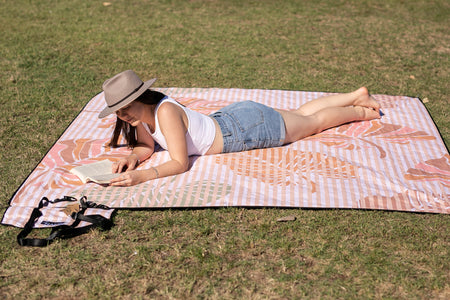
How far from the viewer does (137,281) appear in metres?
3.39

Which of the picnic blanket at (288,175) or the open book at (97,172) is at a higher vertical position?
the open book at (97,172)

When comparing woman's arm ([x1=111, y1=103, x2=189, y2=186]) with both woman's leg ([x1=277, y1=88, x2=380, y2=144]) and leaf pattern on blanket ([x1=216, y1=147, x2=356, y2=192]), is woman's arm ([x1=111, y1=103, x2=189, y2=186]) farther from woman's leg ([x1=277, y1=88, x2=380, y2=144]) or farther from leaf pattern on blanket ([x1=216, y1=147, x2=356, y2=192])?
woman's leg ([x1=277, y1=88, x2=380, y2=144])

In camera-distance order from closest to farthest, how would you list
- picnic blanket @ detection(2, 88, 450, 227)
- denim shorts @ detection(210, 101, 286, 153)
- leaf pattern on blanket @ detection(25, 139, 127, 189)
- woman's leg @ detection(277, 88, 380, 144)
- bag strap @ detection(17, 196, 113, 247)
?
bag strap @ detection(17, 196, 113, 247), picnic blanket @ detection(2, 88, 450, 227), leaf pattern on blanket @ detection(25, 139, 127, 189), denim shorts @ detection(210, 101, 286, 153), woman's leg @ detection(277, 88, 380, 144)

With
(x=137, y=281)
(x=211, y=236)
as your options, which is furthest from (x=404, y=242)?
(x=137, y=281)

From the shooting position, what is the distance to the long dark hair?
4293 millimetres

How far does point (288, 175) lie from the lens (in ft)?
14.9

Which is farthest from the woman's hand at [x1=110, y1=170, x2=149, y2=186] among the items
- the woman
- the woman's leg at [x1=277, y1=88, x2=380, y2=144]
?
the woman's leg at [x1=277, y1=88, x2=380, y2=144]

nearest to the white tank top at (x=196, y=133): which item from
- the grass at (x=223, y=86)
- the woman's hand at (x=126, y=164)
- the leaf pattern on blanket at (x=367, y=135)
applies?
the woman's hand at (x=126, y=164)

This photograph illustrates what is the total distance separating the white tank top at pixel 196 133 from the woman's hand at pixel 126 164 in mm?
281

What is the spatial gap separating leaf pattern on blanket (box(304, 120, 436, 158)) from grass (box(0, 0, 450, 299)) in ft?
1.56

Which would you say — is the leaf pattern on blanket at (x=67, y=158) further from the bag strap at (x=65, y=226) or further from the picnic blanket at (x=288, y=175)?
the bag strap at (x=65, y=226)

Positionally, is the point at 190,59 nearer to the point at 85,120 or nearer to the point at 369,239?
the point at 85,120

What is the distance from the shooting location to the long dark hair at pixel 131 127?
4.29 m

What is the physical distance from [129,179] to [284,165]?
1.49 metres
